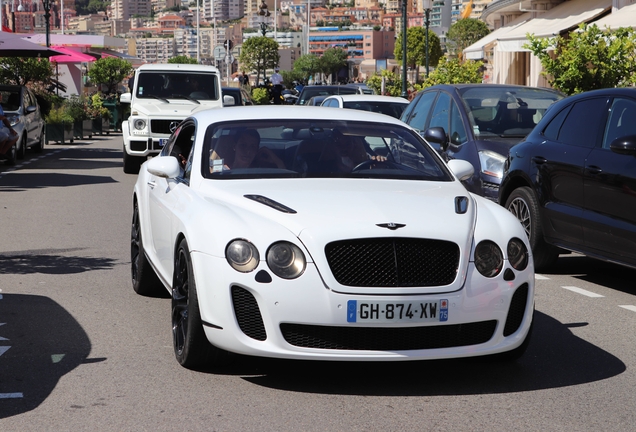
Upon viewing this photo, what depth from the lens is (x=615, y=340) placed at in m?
6.95

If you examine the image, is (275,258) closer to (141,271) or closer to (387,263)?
(387,263)

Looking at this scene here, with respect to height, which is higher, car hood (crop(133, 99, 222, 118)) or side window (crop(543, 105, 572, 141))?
side window (crop(543, 105, 572, 141))

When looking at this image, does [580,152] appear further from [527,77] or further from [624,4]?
[527,77]

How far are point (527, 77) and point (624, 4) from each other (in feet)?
39.7

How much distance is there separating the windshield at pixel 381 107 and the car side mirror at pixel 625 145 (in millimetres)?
11148

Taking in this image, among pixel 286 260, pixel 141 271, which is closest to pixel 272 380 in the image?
pixel 286 260

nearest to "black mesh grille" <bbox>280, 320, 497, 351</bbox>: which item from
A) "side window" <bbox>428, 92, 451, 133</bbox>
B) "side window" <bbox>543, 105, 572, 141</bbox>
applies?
"side window" <bbox>543, 105, 572, 141</bbox>

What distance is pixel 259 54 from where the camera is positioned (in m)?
127

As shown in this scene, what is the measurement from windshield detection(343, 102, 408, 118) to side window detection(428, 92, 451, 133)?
6.06 meters

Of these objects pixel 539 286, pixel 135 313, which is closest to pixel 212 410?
pixel 135 313

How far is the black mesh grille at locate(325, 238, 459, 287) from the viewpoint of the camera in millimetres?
5422

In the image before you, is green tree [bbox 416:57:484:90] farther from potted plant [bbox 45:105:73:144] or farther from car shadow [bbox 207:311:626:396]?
car shadow [bbox 207:311:626:396]

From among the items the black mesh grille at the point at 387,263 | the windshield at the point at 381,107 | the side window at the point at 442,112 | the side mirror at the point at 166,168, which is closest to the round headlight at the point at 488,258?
the black mesh grille at the point at 387,263

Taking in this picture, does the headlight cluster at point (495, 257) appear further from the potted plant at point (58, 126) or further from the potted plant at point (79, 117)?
the potted plant at point (79, 117)
